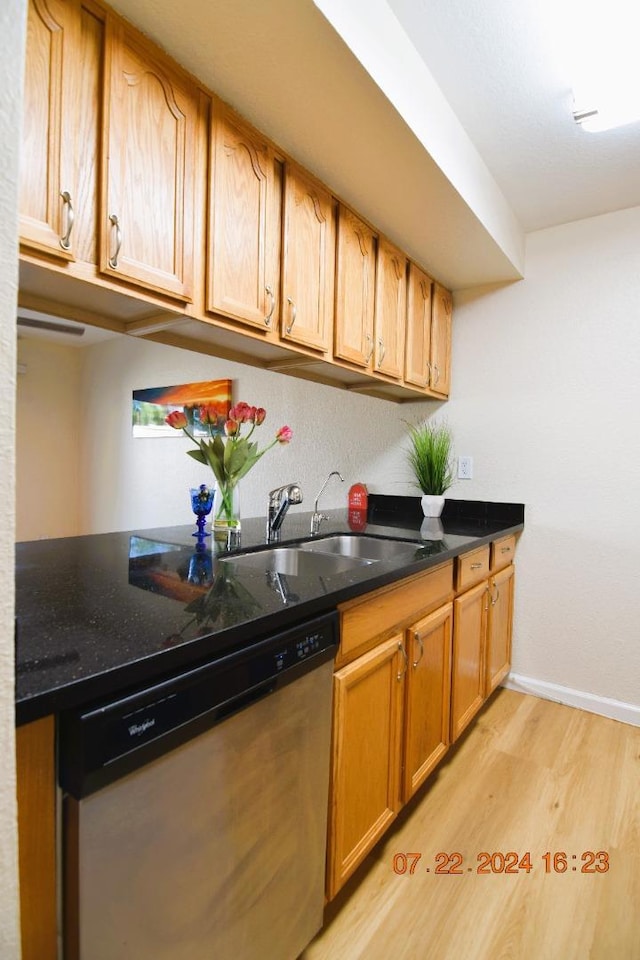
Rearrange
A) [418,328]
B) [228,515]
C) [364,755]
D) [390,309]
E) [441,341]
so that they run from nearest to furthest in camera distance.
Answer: [364,755]
[228,515]
[390,309]
[418,328]
[441,341]

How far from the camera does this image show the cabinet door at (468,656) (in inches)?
73.7

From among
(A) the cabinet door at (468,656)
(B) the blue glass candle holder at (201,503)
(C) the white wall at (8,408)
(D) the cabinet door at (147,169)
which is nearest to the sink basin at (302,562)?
(B) the blue glass candle holder at (201,503)

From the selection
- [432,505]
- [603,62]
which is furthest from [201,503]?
[603,62]

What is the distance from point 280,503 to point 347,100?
134cm

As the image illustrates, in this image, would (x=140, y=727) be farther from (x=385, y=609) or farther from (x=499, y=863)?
(x=499, y=863)

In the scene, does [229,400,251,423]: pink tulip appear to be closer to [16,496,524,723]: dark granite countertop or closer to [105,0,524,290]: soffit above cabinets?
[16,496,524,723]: dark granite countertop

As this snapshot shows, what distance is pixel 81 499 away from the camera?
488cm

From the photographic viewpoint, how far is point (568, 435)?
2.44 metres

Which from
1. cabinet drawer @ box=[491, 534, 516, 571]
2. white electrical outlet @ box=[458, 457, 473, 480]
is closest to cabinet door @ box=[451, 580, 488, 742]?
cabinet drawer @ box=[491, 534, 516, 571]

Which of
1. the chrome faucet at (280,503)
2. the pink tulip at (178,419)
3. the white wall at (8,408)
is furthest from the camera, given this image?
the chrome faucet at (280,503)

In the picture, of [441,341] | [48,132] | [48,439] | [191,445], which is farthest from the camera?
[48,439]

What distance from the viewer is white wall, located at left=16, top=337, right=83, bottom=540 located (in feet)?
15.1

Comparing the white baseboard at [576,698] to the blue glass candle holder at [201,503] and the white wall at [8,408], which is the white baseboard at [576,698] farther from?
the white wall at [8,408]

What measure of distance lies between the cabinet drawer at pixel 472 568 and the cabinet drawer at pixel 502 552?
0.35 feet
